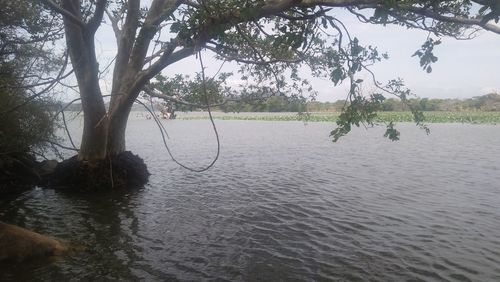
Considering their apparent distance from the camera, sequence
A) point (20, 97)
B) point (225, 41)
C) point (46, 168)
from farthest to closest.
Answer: point (46, 168)
point (20, 97)
point (225, 41)

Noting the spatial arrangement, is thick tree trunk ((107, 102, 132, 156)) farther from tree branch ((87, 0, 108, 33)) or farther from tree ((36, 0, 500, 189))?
tree branch ((87, 0, 108, 33))

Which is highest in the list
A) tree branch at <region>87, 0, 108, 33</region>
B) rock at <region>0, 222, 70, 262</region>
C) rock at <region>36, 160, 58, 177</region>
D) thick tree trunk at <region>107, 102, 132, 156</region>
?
tree branch at <region>87, 0, 108, 33</region>

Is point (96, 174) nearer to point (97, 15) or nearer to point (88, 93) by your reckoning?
point (88, 93)

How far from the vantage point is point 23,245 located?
26.7ft

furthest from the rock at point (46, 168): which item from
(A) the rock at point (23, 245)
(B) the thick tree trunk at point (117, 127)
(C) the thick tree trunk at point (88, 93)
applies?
(A) the rock at point (23, 245)

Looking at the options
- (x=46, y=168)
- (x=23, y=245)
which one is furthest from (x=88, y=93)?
(x=23, y=245)

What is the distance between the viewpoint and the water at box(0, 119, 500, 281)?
26.1ft

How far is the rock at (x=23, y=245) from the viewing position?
7953 millimetres

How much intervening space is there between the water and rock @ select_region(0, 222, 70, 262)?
0.33m

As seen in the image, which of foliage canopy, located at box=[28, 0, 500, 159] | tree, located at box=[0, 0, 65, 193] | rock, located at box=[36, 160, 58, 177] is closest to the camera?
foliage canopy, located at box=[28, 0, 500, 159]

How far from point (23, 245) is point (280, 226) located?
21.0 ft

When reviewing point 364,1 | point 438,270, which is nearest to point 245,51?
point 364,1

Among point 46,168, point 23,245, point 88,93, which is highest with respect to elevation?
point 88,93

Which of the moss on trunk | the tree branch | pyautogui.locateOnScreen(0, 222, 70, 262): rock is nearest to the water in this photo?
pyautogui.locateOnScreen(0, 222, 70, 262): rock
